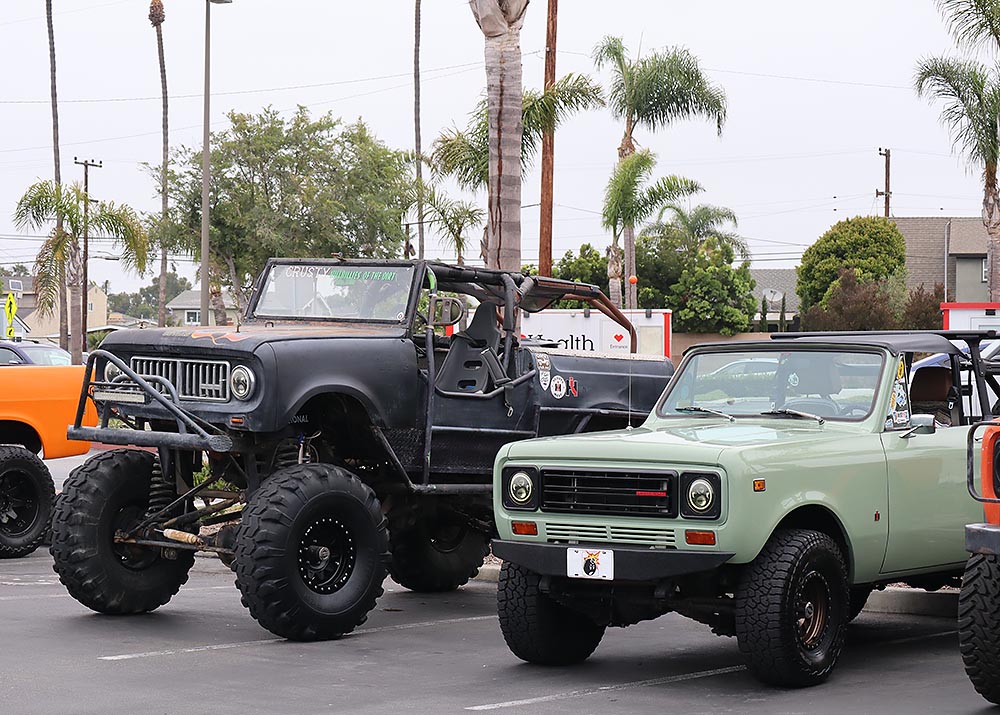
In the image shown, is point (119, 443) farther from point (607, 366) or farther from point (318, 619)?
point (607, 366)

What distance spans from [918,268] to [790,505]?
227ft

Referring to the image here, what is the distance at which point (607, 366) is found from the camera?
38.9 feet

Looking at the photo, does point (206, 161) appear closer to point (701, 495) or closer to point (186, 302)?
point (701, 495)

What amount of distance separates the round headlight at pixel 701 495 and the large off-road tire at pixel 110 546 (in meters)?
4.15

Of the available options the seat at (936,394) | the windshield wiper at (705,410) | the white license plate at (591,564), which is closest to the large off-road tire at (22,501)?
the windshield wiper at (705,410)

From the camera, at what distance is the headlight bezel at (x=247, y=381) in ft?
30.9

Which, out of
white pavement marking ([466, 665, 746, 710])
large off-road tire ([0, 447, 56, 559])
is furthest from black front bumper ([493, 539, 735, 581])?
large off-road tire ([0, 447, 56, 559])

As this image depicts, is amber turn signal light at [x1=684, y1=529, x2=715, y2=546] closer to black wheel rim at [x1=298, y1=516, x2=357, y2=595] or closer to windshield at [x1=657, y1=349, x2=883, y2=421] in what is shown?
windshield at [x1=657, y1=349, x2=883, y2=421]

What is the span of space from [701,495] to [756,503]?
28 centimetres

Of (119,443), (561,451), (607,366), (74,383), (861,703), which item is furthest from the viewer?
(74,383)

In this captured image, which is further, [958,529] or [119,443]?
[119,443]

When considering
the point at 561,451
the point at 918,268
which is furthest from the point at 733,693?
the point at 918,268

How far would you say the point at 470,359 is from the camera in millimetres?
11133

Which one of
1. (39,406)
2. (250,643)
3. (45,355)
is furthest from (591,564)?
(45,355)
